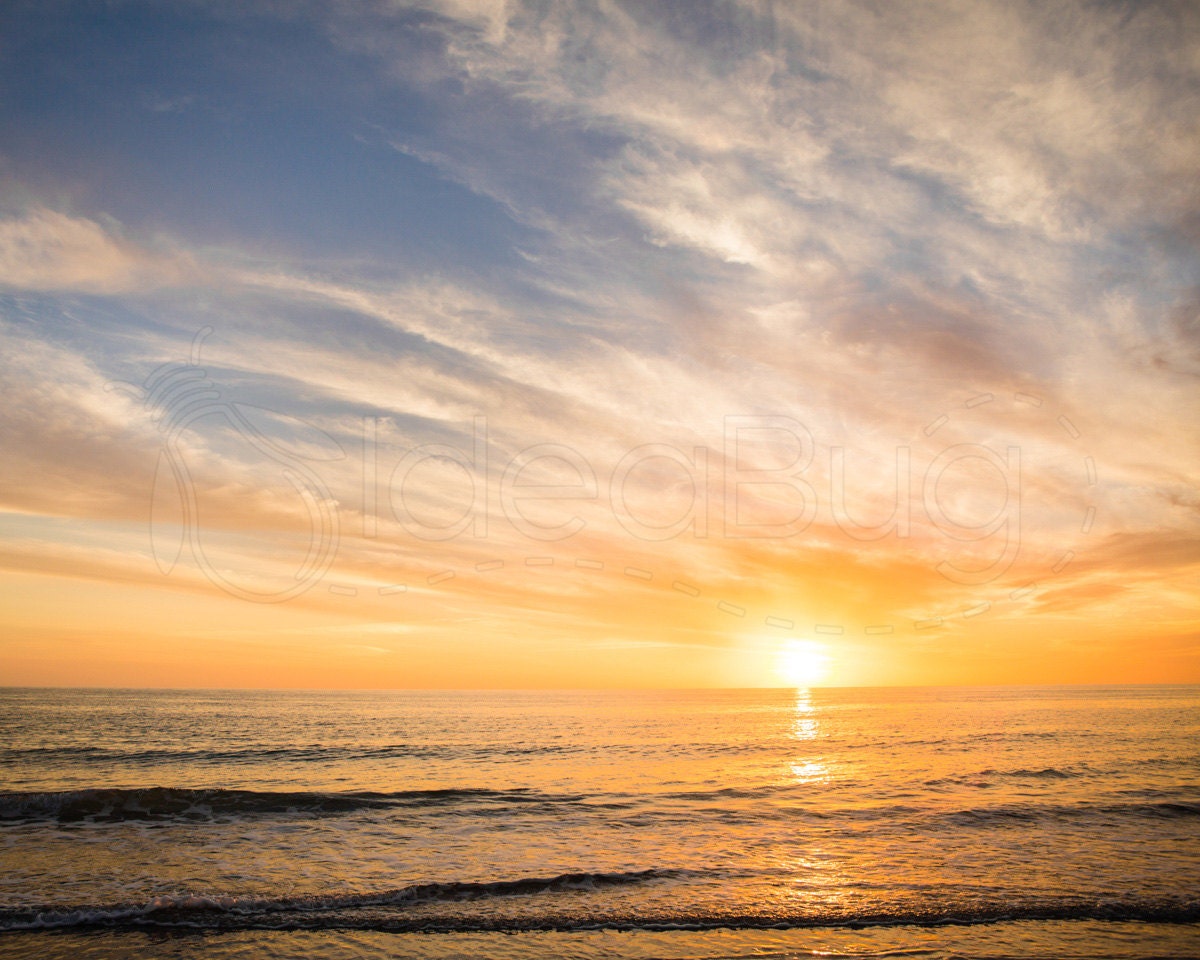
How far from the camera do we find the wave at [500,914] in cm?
1367

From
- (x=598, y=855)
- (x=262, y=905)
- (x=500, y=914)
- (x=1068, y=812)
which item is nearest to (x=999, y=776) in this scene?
(x=1068, y=812)

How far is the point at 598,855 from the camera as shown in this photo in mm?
19562

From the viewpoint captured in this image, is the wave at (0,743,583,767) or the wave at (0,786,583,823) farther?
the wave at (0,743,583,767)

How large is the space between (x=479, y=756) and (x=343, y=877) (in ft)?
96.6

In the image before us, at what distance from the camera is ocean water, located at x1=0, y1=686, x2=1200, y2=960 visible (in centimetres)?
1307

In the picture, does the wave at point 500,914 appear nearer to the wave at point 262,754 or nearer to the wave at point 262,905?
the wave at point 262,905

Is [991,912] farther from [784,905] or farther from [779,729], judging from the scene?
[779,729]

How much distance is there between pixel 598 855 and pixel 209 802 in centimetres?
1879

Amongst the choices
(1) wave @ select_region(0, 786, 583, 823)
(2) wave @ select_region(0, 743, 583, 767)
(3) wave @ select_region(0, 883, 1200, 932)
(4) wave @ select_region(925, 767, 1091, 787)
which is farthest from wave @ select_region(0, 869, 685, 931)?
(2) wave @ select_region(0, 743, 583, 767)

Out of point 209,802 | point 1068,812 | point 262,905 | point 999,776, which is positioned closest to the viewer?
point 262,905

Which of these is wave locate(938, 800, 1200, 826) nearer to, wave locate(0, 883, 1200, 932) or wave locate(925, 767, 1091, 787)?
wave locate(925, 767, 1091, 787)

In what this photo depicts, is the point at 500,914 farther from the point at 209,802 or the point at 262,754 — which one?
the point at 262,754

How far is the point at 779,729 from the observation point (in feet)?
238

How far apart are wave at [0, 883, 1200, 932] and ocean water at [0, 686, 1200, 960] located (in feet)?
0.24
